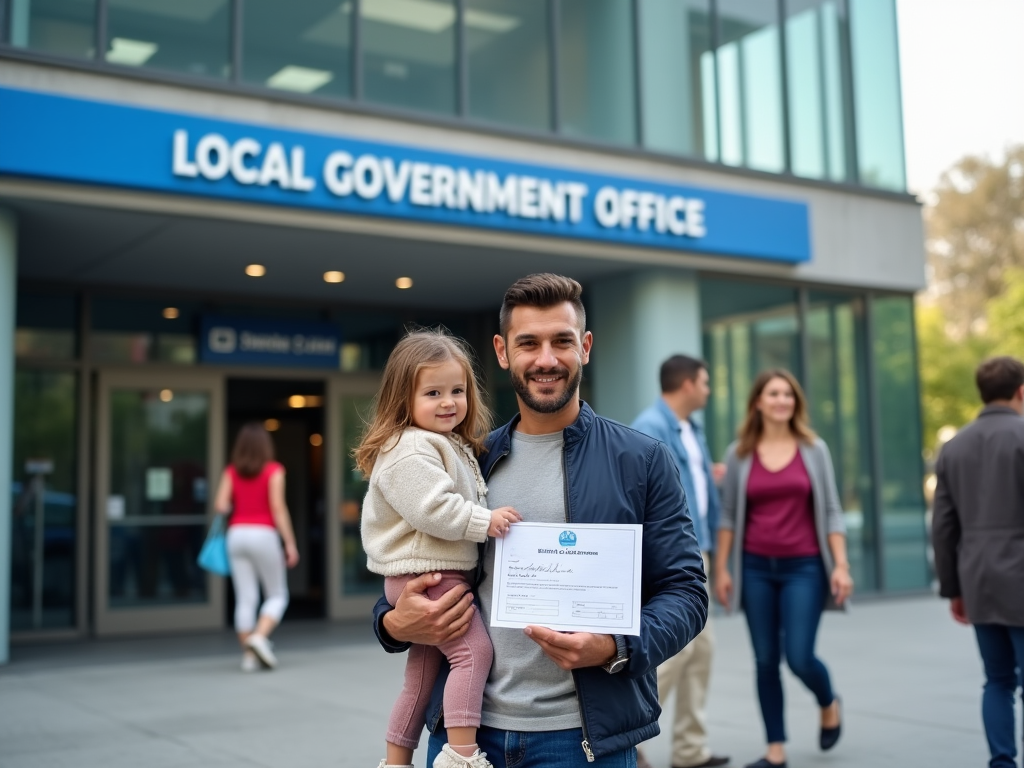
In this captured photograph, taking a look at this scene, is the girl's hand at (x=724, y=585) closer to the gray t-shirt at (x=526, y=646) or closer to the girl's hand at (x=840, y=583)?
the girl's hand at (x=840, y=583)

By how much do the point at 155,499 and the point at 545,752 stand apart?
1012 cm

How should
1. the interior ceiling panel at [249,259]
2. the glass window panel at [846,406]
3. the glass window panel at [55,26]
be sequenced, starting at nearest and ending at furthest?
the glass window panel at [55,26] → the interior ceiling panel at [249,259] → the glass window panel at [846,406]

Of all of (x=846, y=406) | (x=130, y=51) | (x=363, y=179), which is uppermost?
(x=130, y=51)

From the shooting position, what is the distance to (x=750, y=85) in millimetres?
12898

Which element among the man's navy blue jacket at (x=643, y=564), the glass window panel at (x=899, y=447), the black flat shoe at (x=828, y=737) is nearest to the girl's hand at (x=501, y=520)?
the man's navy blue jacket at (x=643, y=564)

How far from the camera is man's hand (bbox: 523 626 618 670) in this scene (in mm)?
2377

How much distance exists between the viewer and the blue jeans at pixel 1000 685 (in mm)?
4836

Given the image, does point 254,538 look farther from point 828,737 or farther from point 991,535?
→ point 991,535

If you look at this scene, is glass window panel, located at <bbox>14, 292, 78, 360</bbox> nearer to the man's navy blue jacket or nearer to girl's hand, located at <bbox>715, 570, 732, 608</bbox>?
girl's hand, located at <bbox>715, 570, 732, 608</bbox>

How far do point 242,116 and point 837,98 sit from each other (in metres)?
7.72

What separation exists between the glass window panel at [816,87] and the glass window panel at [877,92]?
244 mm

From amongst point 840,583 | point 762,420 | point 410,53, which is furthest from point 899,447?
point 840,583

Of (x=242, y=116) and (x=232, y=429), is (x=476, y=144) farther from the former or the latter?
(x=232, y=429)

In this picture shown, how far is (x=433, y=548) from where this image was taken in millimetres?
2703
